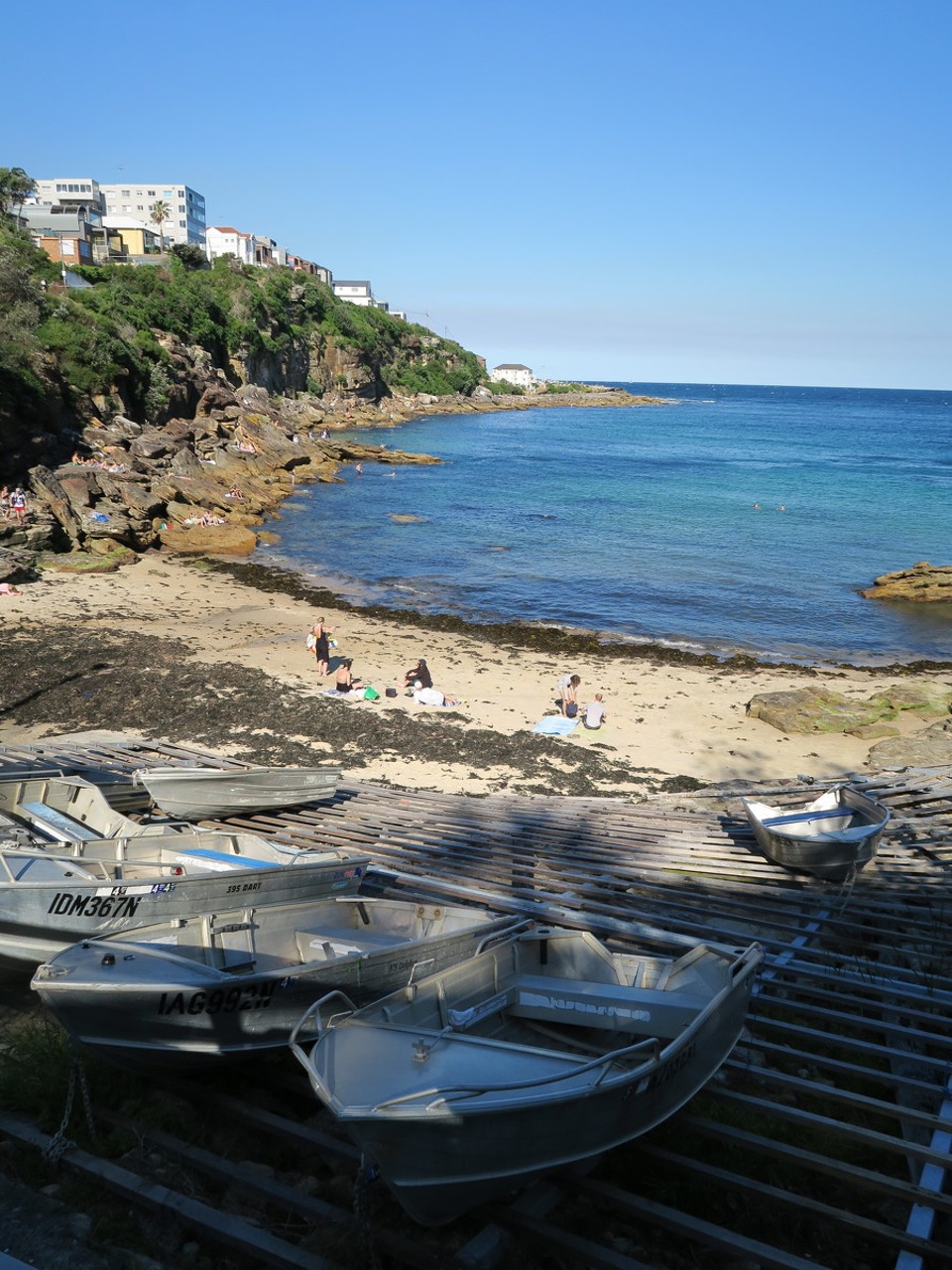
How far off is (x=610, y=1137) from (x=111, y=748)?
1028 centimetres

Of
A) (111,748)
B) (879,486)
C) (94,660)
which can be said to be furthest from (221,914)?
(879,486)

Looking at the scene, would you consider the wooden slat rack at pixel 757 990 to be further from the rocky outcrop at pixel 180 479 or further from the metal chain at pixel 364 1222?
the rocky outcrop at pixel 180 479

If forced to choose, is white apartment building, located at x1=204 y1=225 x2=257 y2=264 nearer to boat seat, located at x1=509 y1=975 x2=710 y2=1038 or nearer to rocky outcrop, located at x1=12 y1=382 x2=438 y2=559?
rocky outcrop, located at x1=12 y1=382 x2=438 y2=559

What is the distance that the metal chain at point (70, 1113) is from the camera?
15.8 ft

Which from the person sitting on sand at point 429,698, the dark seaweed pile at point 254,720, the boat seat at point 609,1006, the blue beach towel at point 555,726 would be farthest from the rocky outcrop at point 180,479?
the boat seat at point 609,1006

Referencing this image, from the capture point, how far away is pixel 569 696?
19.0 metres

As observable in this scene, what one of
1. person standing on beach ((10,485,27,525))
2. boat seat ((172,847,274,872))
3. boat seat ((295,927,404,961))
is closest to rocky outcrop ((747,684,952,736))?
boat seat ((172,847,274,872))

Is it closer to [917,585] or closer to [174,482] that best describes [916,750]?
[917,585]

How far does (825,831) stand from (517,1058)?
5903 millimetres

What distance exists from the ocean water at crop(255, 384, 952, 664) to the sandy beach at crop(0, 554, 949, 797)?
4.10 meters

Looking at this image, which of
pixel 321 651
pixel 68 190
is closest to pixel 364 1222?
pixel 321 651

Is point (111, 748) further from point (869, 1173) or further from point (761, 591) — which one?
point (761, 591)

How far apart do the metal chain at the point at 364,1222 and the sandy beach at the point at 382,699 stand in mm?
10243

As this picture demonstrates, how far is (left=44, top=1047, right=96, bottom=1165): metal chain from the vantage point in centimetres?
480
